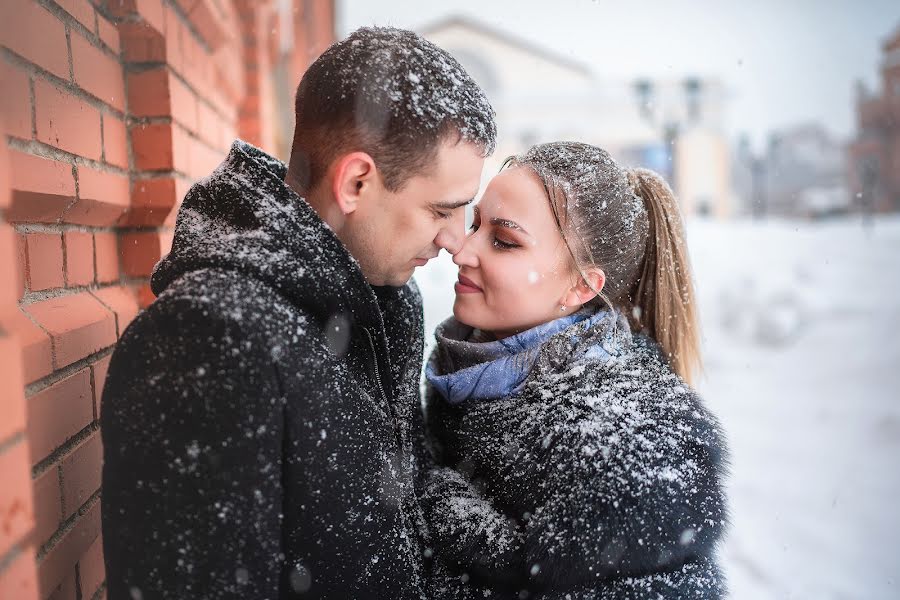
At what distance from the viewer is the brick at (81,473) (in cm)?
131

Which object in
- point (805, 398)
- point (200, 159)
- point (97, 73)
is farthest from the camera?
point (805, 398)

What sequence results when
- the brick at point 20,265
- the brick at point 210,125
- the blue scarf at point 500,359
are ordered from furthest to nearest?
the brick at point 210,125 → the blue scarf at point 500,359 → the brick at point 20,265

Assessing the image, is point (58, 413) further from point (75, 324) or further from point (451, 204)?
point (451, 204)

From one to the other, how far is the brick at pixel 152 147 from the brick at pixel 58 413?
680mm

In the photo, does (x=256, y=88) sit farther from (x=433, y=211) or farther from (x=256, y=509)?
(x=256, y=509)

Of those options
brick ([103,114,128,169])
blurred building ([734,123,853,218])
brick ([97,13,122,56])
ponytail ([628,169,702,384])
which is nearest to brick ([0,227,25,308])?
brick ([103,114,128,169])

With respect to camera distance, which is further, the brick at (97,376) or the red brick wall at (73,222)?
the brick at (97,376)

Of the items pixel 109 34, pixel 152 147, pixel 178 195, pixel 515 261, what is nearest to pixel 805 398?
pixel 515 261

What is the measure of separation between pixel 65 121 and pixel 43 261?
313mm

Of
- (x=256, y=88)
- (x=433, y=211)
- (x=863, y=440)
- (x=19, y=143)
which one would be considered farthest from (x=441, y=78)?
(x=863, y=440)

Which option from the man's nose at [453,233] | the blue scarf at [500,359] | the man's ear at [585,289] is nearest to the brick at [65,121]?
the man's nose at [453,233]

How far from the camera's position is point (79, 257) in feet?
4.77

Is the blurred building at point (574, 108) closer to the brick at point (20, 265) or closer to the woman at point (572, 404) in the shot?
the woman at point (572, 404)

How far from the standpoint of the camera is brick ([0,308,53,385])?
1.12 meters
